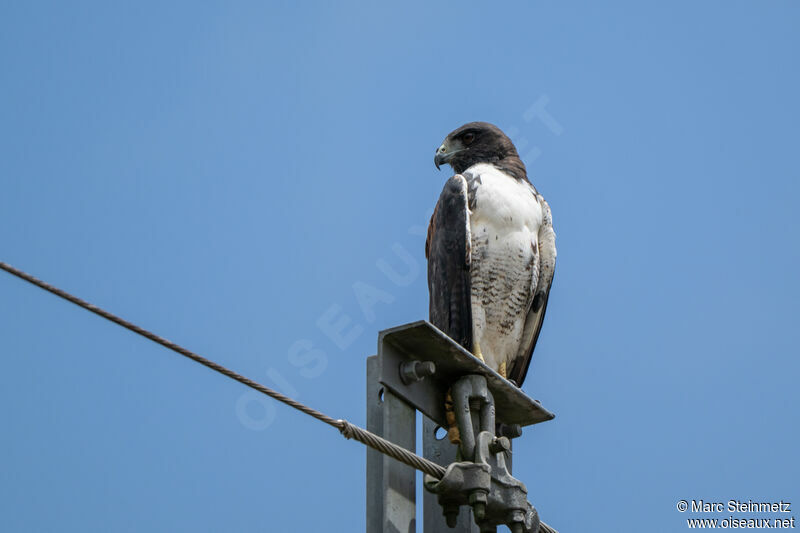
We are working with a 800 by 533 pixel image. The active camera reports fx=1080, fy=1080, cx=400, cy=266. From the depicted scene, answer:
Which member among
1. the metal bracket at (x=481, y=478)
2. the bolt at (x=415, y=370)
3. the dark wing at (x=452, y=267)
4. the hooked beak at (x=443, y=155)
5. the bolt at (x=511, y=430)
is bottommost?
the metal bracket at (x=481, y=478)

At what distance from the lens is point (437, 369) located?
5.59 m

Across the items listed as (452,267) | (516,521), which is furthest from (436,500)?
(452,267)

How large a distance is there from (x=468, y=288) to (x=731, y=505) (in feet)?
9.80

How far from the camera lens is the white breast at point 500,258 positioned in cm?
826

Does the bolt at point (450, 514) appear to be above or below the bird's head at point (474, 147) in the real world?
below

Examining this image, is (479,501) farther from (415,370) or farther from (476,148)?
(476,148)


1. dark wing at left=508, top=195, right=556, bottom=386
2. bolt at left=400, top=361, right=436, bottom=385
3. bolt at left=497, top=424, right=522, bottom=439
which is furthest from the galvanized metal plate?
dark wing at left=508, top=195, right=556, bottom=386

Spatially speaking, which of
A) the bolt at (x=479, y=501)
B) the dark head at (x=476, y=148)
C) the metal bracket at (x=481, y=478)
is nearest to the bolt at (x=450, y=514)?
the metal bracket at (x=481, y=478)

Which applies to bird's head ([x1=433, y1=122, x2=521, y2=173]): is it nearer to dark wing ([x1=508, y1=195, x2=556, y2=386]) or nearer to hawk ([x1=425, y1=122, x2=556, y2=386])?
hawk ([x1=425, y1=122, x2=556, y2=386])

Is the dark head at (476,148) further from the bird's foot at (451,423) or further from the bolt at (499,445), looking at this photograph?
the bolt at (499,445)

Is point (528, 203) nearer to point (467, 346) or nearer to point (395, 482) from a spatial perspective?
point (467, 346)

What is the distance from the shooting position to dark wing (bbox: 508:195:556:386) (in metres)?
8.68

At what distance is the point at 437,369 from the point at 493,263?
2.77 m

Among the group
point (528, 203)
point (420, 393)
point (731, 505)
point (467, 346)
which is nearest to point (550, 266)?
point (528, 203)
